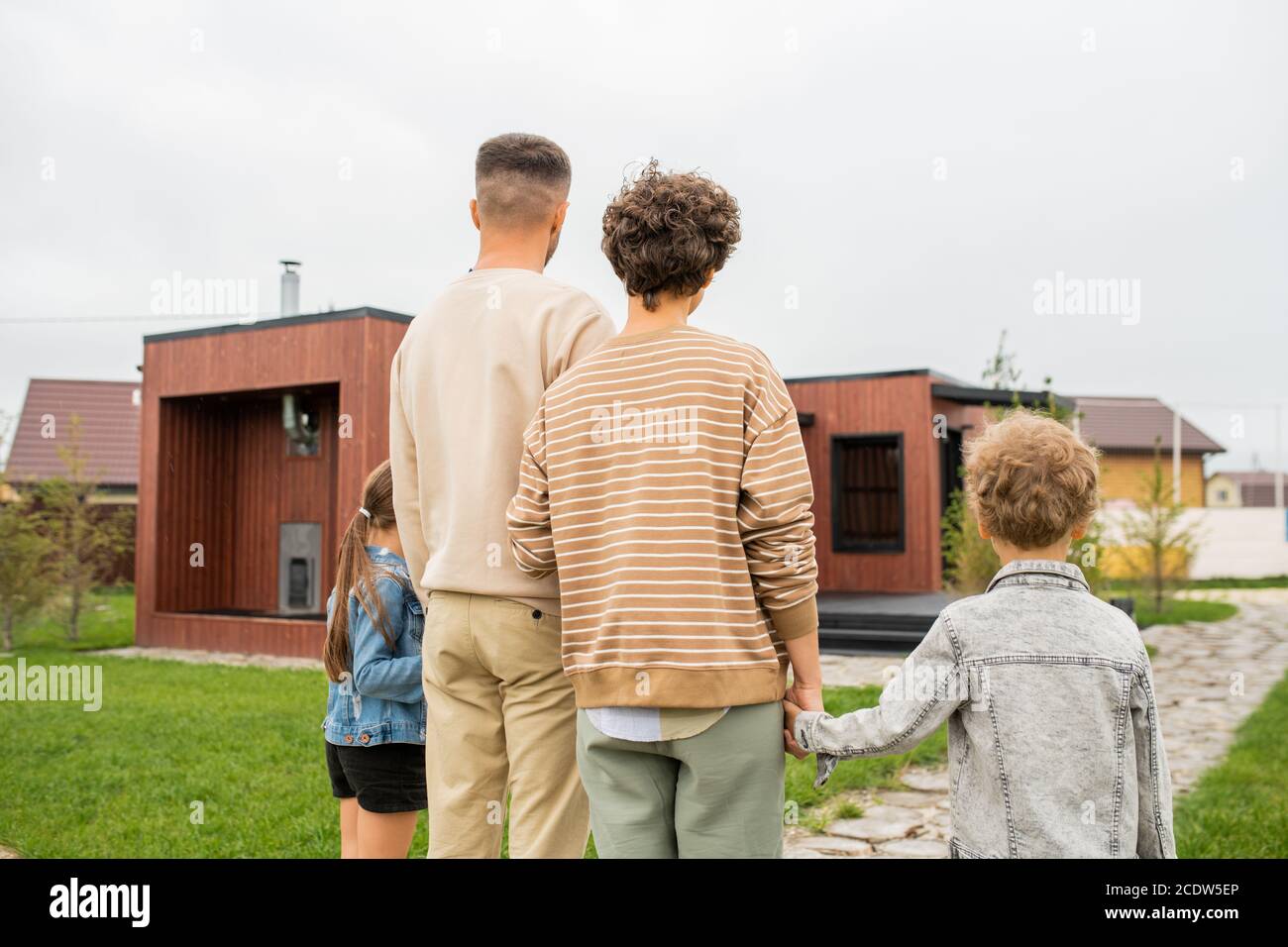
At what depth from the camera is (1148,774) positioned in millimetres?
1646

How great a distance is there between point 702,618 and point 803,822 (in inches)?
117

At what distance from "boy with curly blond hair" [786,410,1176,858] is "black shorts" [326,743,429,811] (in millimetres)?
1169

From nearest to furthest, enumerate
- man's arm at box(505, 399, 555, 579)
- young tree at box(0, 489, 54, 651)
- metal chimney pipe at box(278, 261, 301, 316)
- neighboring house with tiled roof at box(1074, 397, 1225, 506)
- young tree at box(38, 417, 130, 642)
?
man's arm at box(505, 399, 555, 579), young tree at box(0, 489, 54, 651), young tree at box(38, 417, 130, 642), metal chimney pipe at box(278, 261, 301, 316), neighboring house with tiled roof at box(1074, 397, 1225, 506)

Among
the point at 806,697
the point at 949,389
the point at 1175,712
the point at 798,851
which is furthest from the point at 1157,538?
the point at 806,697

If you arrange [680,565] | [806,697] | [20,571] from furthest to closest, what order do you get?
[20,571] < [806,697] < [680,565]

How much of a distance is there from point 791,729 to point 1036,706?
16.5 inches

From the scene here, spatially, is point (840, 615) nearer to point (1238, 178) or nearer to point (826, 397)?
point (826, 397)

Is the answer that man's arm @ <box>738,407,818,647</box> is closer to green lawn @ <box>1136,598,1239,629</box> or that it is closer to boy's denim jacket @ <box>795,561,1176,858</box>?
boy's denim jacket @ <box>795,561,1176,858</box>

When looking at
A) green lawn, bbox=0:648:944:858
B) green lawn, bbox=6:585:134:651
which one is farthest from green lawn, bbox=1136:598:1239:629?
green lawn, bbox=6:585:134:651

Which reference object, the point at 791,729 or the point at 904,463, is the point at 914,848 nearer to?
the point at 791,729

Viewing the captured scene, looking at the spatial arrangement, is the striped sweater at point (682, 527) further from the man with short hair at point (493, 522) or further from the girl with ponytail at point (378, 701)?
the girl with ponytail at point (378, 701)

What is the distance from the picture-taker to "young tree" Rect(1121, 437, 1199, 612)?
14008 millimetres
